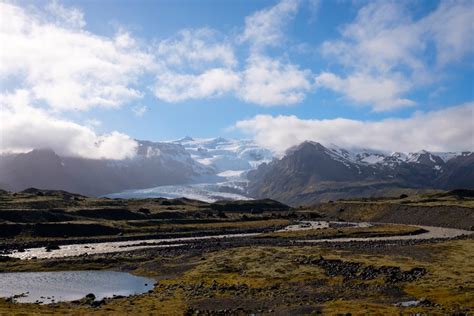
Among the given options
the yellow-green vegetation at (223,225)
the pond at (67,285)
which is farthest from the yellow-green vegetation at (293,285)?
the yellow-green vegetation at (223,225)

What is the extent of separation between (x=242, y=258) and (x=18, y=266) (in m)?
40.1

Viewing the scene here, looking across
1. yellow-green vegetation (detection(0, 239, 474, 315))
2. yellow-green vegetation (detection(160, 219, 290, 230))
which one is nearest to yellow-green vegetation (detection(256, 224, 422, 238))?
yellow-green vegetation (detection(160, 219, 290, 230))

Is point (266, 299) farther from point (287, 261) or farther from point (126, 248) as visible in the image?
point (126, 248)

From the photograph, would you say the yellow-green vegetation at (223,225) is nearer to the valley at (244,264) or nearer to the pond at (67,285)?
the valley at (244,264)

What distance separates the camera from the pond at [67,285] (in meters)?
65.9

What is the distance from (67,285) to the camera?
75188 millimetres

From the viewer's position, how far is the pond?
6594 centimetres

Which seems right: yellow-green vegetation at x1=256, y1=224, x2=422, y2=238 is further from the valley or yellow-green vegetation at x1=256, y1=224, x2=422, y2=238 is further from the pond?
the pond

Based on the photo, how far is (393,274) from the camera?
6725 cm

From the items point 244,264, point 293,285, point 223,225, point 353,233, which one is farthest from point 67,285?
point 223,225

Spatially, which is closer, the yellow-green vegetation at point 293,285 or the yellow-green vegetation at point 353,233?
the yellow-green vegetation at point 293,285

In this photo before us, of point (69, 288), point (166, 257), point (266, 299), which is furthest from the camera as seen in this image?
point (166, 257)

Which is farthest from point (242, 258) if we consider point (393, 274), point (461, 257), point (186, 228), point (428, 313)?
point (186, 228)

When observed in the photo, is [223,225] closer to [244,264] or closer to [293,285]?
[244,264]
